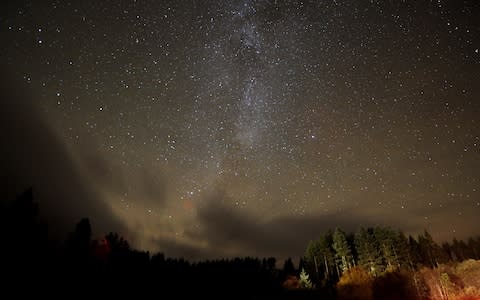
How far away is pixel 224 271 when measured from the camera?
7594 centimetres

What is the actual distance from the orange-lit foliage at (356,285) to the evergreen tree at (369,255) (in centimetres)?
189

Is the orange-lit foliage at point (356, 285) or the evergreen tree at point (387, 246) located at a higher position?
the evergreen tree at point (387, 246)

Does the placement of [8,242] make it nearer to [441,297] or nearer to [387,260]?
[441,297]

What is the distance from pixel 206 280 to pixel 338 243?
33068 mm

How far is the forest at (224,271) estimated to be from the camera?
31.6 metres

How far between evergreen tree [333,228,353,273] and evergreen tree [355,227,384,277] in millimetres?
2741

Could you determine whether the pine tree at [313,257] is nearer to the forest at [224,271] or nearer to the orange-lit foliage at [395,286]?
the forest at [224,271]

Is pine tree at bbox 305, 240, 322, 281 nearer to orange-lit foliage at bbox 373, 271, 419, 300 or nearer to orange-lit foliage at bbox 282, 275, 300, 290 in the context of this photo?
orange-lit foliage at bbox 282, 275, 300, 290

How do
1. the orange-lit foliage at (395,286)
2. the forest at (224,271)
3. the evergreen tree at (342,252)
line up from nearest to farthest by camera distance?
the forest at (224,271) < the orange-lit foliage at (395,286) < the evergreen tree at (342,252)

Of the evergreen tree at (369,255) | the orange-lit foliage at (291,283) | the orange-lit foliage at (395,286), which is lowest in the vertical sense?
the orange-lit foliage at (395,286)

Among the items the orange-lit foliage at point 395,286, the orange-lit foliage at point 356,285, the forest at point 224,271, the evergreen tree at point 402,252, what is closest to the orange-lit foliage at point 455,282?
the forest at point 224,271

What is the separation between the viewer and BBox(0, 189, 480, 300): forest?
Answer: 104 feet

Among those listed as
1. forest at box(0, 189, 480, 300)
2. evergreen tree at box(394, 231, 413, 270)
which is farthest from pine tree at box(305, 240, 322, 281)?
evergreen tree at box(394, 231, 413, 270)

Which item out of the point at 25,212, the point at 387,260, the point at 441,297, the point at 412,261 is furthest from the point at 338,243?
the point at 25,212
